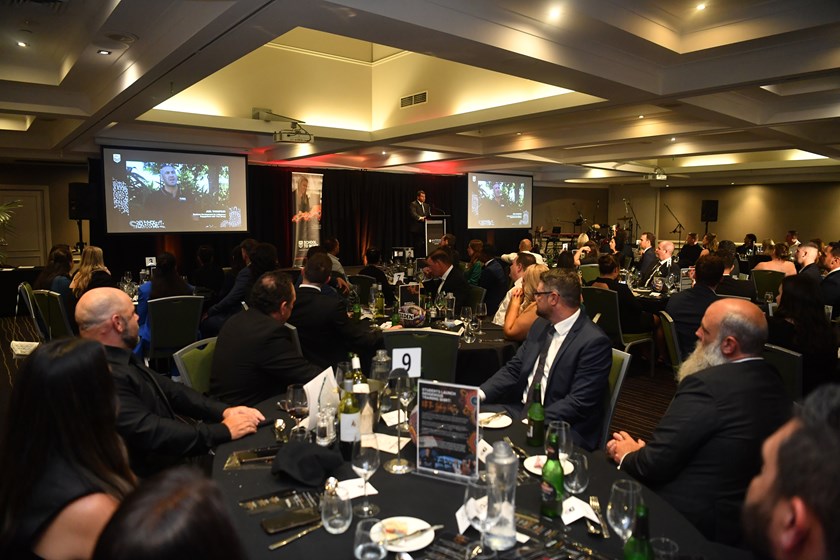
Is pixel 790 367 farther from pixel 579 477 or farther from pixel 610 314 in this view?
pixel 610 314

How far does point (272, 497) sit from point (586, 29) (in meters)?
4.00

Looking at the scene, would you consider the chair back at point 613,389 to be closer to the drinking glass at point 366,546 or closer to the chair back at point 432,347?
the chair back at point 432,347

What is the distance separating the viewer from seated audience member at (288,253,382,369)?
4.00 meters

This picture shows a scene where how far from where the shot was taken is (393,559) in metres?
1.45

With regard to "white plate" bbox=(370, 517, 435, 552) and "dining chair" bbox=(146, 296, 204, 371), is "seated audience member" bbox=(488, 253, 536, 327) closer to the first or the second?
Result: "dining chair" bbox=(146, 296, 204, 371)

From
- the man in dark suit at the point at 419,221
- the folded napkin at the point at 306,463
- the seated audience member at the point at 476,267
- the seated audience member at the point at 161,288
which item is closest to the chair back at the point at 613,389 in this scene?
the folded napkin at the point at 306,463

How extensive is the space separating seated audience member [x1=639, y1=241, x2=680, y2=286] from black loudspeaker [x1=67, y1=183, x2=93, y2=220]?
897cm

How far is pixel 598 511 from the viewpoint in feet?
5.57

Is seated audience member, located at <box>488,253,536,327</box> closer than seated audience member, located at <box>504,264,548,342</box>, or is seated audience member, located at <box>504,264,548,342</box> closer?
seated audience member, located at <box>504,264,548,342</box>

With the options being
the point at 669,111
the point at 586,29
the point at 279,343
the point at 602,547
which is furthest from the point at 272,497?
the point at 669,111

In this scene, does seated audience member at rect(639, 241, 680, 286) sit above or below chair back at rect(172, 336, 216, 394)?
above

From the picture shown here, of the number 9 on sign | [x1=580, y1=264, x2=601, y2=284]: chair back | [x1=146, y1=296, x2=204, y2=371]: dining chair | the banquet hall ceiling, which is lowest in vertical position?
[x1=146, y1=296, x2=204, y2=371]: dining chair

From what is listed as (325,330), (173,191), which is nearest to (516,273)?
(325,330)

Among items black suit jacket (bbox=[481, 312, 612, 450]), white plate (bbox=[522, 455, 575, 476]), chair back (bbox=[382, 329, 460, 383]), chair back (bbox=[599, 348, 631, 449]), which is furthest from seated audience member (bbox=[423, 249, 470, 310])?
white plate (bbox=[522, 455, 575, 476])
